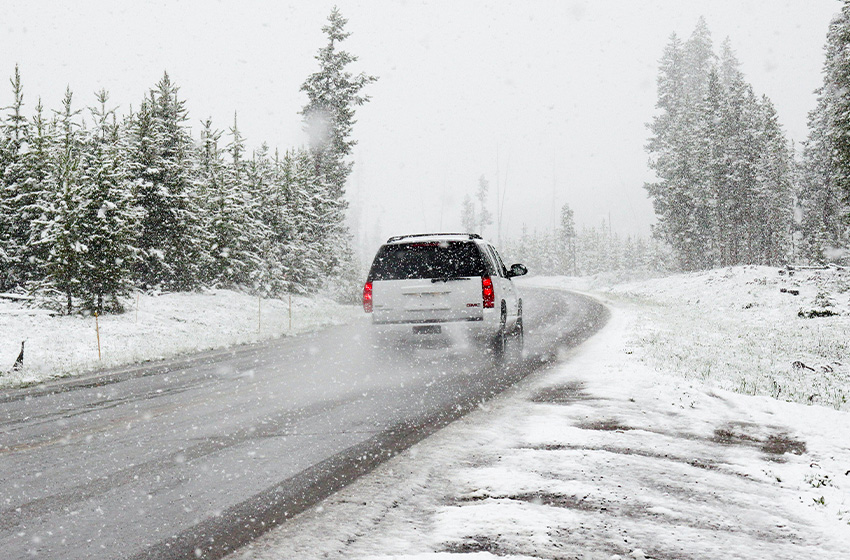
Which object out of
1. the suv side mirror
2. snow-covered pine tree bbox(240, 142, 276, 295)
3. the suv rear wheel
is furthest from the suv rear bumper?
snow-covered pine tree bbox(240, 142, 276, 295)

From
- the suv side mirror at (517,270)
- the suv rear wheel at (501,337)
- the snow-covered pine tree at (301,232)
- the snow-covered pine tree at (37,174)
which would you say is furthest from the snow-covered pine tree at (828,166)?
the snow-covered pine tree at (37,174)

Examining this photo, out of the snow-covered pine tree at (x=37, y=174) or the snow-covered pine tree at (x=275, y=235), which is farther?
the snow-covered pine tree at (x=275, y=235)

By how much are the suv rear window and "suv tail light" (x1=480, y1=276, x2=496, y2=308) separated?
14 centimetres

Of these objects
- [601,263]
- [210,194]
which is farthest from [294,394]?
[601,263]

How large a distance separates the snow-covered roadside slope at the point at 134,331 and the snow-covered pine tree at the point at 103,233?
2.62 ft

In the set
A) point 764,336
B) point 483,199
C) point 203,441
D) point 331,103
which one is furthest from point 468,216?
point 203,441

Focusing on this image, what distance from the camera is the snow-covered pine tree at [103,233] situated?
17156 millimetres

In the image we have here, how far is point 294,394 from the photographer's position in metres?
7.67

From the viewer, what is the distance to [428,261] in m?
11.2

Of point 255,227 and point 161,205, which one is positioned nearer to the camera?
point 161,205

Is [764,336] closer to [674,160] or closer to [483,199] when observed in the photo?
[674,160]

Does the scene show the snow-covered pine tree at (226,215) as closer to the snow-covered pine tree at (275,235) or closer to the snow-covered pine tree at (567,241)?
the snow-covered pine tree at (275,235)

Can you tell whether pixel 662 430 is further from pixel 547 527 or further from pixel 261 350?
pixel 261 350

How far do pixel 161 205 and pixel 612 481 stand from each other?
21906mm
